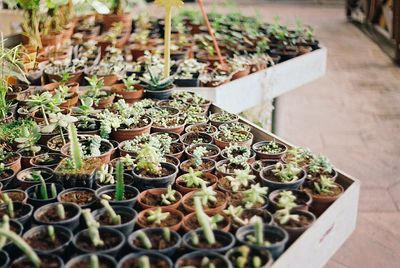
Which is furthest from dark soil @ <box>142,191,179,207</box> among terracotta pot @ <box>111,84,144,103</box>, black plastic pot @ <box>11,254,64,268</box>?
terracotta pot @ <box>111,84,144,103</box>

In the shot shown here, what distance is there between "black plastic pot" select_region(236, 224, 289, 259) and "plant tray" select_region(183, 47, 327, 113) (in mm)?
1335

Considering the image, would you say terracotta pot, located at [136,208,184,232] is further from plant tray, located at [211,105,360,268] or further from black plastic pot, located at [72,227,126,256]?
plant tray, located at [211,105,360,268]

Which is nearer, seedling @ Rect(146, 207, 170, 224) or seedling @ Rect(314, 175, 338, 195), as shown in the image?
seedling @ Rect(146, 207, 170, 224)

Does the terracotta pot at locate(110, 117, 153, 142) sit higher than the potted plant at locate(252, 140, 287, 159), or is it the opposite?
the terracotta pot at locate(110, 117, 153, 142)

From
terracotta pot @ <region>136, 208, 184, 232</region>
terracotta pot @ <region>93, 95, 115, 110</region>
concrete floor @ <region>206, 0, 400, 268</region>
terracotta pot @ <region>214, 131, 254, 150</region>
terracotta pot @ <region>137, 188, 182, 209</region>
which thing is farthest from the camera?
concrete floor @ <region>206, 0, 400, 268</region>

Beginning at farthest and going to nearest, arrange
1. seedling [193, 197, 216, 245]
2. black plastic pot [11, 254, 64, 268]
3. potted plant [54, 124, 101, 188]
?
potted plant [54, 124, 101, 188] < seedling [193, 197, 216, 245] < black plastic pot [11, 254, 64, 268]

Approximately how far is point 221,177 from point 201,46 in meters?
2.09

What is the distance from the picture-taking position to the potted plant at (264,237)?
1.51m

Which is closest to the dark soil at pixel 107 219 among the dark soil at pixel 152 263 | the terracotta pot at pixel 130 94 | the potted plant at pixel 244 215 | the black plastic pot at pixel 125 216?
the black plastic pot at pixel 125 216

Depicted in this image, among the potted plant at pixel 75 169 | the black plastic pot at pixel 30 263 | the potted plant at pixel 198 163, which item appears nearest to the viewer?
the black plastic pot at pixel 30 263

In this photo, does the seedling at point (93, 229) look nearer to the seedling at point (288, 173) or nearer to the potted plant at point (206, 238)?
the potted plant at point (206, 238)

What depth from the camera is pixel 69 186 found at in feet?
6.20

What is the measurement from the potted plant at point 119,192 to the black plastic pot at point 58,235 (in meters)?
0.22

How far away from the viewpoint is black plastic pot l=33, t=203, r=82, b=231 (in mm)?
1607
